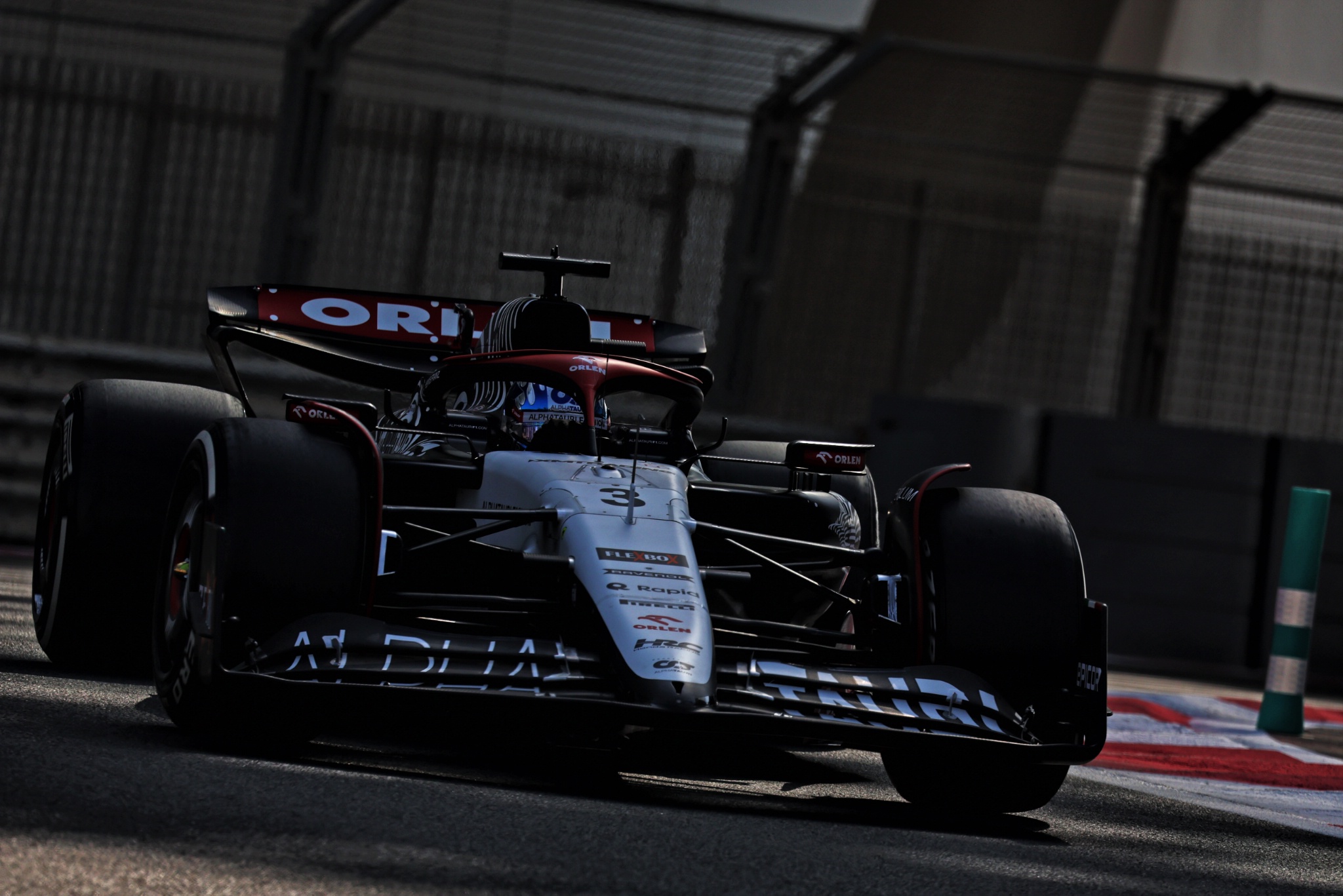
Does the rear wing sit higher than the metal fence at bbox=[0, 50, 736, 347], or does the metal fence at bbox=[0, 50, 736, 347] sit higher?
the metal fence at bbox=[0, 50, 736, 347]

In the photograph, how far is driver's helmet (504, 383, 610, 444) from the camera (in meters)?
5.16

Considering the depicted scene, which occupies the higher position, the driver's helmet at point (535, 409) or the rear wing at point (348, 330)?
the rear wing at point (348, 330)

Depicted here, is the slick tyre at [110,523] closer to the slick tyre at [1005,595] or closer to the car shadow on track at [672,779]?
the car shadow on track at [672,779]

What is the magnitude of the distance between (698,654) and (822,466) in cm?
138

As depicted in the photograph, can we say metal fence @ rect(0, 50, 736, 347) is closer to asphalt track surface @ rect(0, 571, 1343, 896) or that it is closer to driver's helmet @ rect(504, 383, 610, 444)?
driver's helmet @ rect(504, 383, 610, 444)

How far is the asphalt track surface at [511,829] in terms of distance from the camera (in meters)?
2.85

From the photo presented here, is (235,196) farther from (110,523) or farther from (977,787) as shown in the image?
(977,787)

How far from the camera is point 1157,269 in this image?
10703 millimetres

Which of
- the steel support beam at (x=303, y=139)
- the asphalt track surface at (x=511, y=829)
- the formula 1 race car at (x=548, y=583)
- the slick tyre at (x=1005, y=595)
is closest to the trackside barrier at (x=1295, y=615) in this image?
the formula 1 race car at (x=548, y=583)

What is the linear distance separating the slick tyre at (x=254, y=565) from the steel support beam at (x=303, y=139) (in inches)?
220

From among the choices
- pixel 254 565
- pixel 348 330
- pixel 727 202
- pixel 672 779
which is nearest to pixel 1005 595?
pixel 672 779

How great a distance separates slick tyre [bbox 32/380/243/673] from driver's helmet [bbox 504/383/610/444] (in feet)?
2.83

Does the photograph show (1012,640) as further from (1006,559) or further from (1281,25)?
(1281,25)

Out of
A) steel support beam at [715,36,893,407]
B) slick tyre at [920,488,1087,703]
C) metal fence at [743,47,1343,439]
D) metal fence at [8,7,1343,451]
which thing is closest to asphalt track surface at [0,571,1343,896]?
slick tyre at [920,488,1087,703]
